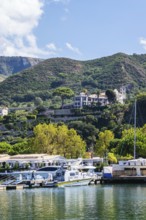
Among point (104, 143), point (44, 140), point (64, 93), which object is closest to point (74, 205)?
point (44, 140)

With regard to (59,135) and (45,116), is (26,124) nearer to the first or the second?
(45,116)

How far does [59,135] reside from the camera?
107 meters

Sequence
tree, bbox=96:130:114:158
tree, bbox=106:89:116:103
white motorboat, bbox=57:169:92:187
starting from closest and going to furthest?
white motorboat, bbox=57:169:92:187, tree, bbox=96:130:114:158, tree, bbox=106:89:116:103

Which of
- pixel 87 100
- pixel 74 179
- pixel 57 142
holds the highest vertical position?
pixel 87 100

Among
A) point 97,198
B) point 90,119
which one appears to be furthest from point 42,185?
point 90,119

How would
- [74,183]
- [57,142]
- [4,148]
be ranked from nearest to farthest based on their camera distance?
[74,183], [57,142], [4,148]

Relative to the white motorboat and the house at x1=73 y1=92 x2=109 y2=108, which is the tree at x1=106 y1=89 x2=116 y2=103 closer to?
the house at x1=73 y1=92 x2=109 y2=108

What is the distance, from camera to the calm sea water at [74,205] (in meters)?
44.0

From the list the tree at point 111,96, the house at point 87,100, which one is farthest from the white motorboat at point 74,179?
the tree at point 111,96

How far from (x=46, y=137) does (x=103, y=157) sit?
1299 centimetres

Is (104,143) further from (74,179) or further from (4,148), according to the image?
(74,179)

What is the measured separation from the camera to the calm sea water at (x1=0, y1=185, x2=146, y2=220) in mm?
44031

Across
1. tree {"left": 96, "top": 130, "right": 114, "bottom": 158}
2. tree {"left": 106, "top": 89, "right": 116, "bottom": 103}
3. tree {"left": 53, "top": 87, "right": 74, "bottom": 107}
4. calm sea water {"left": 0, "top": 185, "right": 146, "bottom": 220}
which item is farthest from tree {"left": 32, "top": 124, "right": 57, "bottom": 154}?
tree {"left": 53, "top": 87, "right": 74, "bottom": 107}

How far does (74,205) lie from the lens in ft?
170
